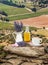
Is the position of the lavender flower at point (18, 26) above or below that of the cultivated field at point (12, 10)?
above

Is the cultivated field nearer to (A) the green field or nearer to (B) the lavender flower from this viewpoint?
(A) the green field

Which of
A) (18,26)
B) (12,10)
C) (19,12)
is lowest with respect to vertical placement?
(19,12)

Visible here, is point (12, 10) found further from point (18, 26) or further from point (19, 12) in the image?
point (18, 26)

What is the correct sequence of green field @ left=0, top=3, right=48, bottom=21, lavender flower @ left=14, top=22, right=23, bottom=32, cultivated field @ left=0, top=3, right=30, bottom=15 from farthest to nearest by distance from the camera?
cultivated field @ left=0, top=3, right=30, bottom=15 → green field @ left=0, top=3, right=48, bottom=21 → lavender flower @ left=14, top=22, right=23, bottom=32

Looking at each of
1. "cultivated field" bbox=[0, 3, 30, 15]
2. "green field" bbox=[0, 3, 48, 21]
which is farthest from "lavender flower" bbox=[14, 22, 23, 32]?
"cultivated field" bbox=[0, 3, 30, 15]

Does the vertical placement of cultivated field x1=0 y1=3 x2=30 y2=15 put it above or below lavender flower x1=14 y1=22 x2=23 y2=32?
below

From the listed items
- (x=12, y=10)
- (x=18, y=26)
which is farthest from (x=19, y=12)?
(x=18, y=26)

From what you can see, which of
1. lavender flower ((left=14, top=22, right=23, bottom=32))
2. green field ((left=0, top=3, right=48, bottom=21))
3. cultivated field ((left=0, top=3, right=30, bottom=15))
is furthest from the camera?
cultivated field ((left=0, top=3, right=30, bottom=15))

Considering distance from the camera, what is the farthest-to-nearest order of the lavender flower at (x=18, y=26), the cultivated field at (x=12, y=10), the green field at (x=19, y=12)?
1. the cultivated field at (x=12, y=10)
2. the green field at (x=19, y=12)
3. the lavender flower at (x=18, y=26)

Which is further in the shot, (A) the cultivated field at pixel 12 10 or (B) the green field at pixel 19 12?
(A) the cultivated field at pixel 12 10

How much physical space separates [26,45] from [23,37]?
390 mm

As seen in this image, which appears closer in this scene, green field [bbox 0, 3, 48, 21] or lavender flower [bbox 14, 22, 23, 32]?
lavender flower [bbox 14, 22, 23, 32]

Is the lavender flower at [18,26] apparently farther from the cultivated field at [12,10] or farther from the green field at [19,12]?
the cultivated field at [12,10]

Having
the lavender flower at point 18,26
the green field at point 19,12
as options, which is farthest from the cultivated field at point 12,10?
the lavender flower at point 18,26
